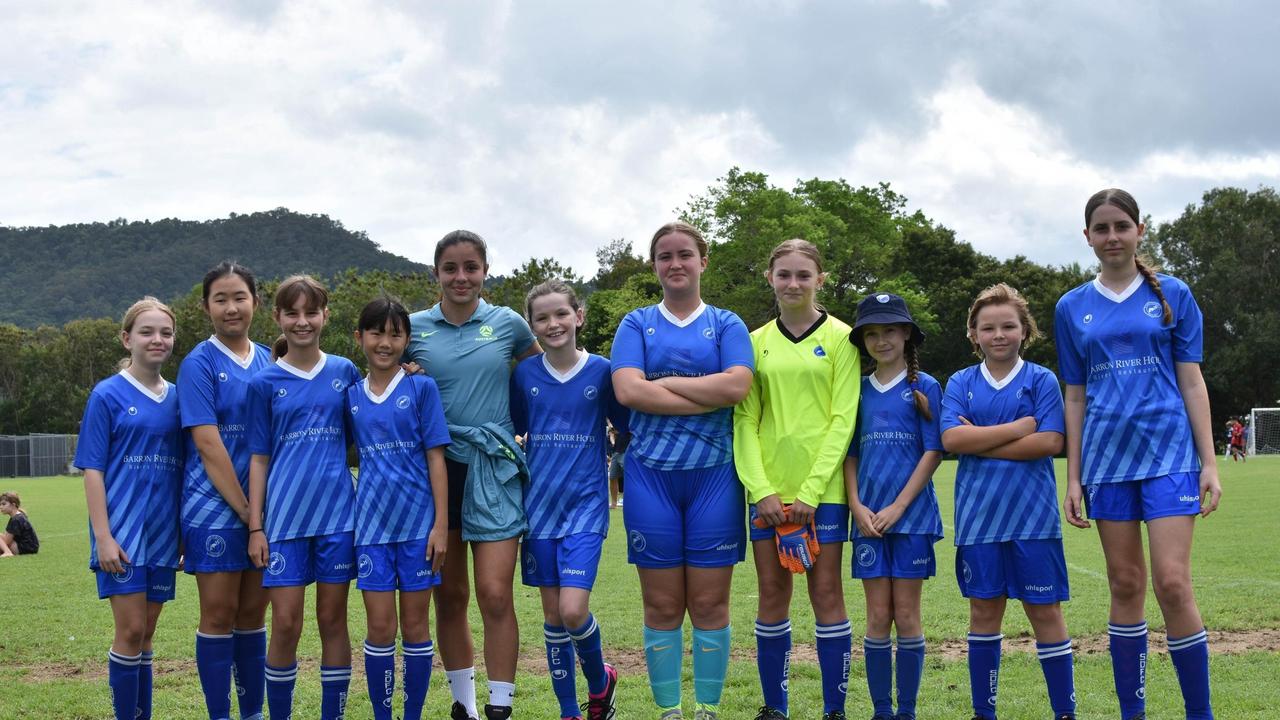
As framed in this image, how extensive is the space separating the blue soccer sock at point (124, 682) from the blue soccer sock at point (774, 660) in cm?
285

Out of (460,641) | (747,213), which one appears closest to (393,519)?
(460,641)

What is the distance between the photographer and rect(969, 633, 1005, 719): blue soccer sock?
4895mm

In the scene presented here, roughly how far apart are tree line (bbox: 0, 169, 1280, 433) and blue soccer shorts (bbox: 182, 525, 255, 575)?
3335 cm

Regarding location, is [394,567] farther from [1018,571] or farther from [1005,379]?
[1005,379]

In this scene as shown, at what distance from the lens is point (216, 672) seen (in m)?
4.92

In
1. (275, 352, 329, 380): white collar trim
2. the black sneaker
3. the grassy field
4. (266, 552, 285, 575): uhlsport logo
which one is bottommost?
the grassy field

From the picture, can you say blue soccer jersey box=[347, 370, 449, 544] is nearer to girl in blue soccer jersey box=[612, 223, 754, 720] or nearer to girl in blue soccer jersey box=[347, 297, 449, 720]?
girl in blue soccer jersey box=[347, 297, 449, 720]

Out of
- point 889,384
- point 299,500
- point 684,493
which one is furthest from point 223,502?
point 889,384

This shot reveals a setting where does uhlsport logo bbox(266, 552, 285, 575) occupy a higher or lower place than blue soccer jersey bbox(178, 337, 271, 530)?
lower

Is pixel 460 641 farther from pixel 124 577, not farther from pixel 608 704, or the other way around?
pixel 124 577

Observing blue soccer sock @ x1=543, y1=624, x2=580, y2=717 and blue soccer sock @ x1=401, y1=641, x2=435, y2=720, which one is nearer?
blue soccer sock @ x1=401, y1=641, x2=435, y2=720

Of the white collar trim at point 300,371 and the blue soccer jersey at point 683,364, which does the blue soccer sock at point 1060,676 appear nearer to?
the blue soccer jersey at point 683,364

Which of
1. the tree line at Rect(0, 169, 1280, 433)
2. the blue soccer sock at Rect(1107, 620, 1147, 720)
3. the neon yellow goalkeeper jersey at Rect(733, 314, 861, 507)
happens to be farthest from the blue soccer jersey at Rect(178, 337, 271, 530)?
the tree line at Rect(0, 169, 1280, 433)

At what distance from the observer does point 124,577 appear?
15.9 feet
